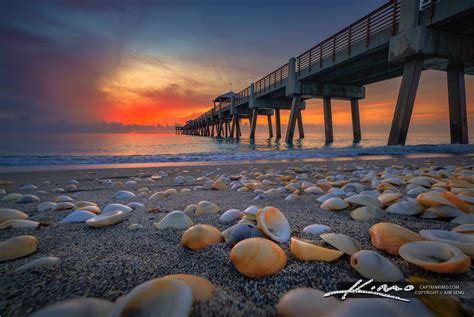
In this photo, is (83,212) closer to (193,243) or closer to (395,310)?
(193,243)

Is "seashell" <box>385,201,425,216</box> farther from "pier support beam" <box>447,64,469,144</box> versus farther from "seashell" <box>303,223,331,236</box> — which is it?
"pier support beam" <box>447,64,469,144</box>

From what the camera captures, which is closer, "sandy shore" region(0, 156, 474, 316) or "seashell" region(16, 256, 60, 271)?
"sandy shore" region(0, 156, 474, 316)

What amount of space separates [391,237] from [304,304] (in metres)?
0.49

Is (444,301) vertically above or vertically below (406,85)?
below

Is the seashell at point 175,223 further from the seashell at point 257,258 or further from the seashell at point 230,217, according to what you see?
the seashell at point 257,258

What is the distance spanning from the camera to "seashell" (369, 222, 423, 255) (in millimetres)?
749

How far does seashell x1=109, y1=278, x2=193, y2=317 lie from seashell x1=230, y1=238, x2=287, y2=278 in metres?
0.20

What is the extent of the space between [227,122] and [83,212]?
116 feet

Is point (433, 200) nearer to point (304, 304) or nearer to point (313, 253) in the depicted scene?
point (313, 253)

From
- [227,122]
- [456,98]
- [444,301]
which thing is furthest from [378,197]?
[227,122]

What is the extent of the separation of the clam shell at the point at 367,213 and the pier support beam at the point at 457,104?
38.5 ft

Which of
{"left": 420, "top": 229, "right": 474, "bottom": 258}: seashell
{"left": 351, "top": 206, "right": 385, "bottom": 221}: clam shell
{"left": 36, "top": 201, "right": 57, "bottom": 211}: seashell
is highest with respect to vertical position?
{"left": 420, "top": 229, "right": 474, "bottom": 258}: seashell

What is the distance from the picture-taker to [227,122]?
36.1m

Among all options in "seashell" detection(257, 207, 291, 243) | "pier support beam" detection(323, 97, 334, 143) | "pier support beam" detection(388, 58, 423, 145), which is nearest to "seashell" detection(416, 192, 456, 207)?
"seashell" detection(257, 207, 291, 243)
